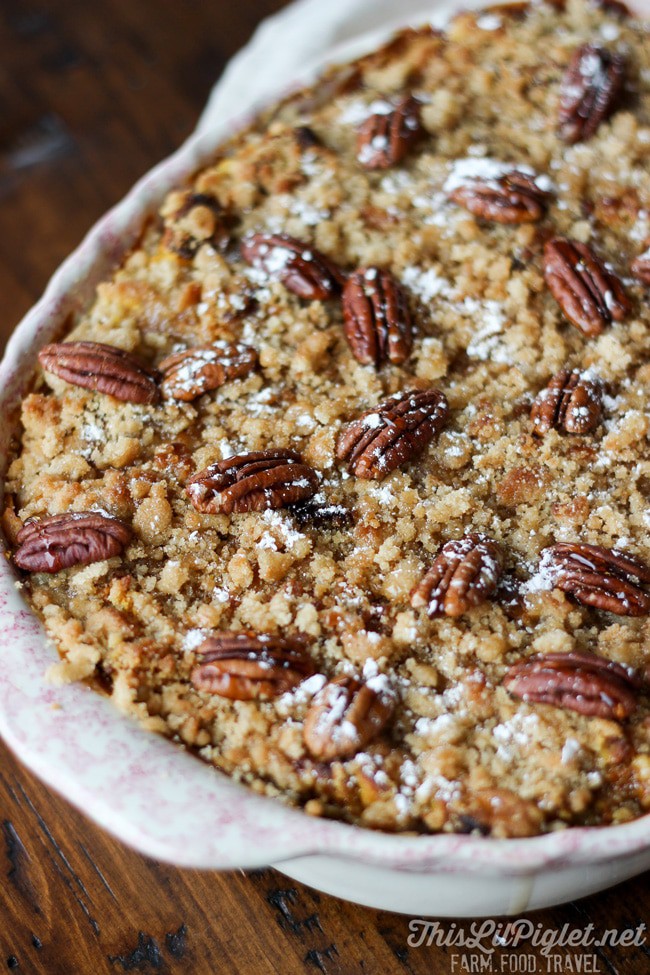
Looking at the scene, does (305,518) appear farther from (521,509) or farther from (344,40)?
(344,40)

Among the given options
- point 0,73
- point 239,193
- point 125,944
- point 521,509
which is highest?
point 0,73

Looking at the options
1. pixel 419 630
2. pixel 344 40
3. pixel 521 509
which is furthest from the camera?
pixel 344 40

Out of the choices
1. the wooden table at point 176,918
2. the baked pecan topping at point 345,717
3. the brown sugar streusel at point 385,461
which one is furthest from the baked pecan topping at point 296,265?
the wooden table at point 176,918

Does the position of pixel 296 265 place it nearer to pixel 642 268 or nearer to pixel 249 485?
pixel 249 485

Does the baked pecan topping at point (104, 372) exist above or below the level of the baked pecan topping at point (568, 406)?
above

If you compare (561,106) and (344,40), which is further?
(344,40)

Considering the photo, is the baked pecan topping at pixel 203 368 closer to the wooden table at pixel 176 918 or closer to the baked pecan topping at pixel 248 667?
the baked pecan topping at pixel 248 667

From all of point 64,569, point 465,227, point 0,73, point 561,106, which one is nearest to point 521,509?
point 465,227

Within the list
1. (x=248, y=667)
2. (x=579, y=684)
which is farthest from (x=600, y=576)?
(x=248, y=667)
